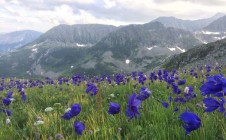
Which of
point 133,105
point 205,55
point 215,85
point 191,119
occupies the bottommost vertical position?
point 205,55

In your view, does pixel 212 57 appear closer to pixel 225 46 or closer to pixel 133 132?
pixel 225 46

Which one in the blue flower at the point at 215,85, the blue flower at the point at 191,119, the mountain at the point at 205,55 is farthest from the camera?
the mountain at the point at 205,55

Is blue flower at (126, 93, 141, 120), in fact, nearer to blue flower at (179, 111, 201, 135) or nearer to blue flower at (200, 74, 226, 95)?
blue flower at (179, 111, 201, 135)

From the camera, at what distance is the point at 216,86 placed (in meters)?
2.75

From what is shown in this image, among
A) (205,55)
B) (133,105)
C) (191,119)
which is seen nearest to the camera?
(191,119)

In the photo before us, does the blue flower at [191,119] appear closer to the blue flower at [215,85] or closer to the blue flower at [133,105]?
the blue flower at [215,85]

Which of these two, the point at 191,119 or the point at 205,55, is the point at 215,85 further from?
the point at 205,55

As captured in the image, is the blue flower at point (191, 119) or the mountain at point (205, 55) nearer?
the blue flower at point (191, 119)

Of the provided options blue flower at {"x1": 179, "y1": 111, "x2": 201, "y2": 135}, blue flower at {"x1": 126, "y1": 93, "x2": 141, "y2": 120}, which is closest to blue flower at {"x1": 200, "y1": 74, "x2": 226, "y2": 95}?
blue flower at {"x1": 179, "y1": 111, "x2": 201, "y2": 135}

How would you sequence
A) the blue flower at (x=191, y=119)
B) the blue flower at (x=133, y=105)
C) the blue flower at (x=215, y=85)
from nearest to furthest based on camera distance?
the blue flower at (x=215, y=85) → the blue flower at (x=191, y=119) → the blue flower at (x=133, y=105)

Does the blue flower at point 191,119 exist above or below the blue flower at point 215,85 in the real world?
below

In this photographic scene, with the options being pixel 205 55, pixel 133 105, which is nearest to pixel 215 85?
pixel 133 105

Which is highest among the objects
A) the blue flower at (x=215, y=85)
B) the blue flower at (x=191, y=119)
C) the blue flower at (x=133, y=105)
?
the blue flower at (x=215, y=85)

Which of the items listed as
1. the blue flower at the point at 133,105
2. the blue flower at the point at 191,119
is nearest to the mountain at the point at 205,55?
the blue flower at the point at 133,105
